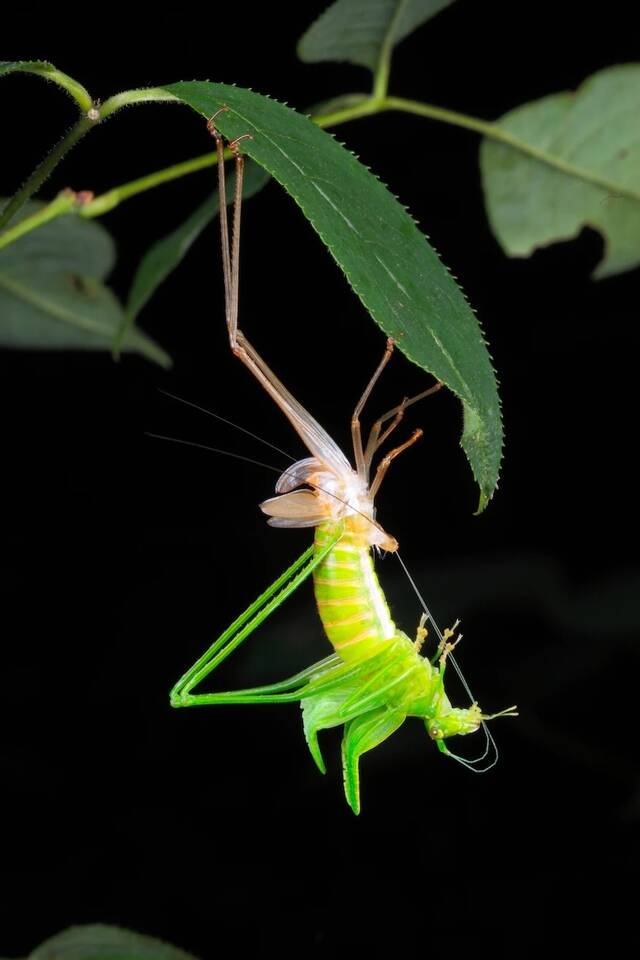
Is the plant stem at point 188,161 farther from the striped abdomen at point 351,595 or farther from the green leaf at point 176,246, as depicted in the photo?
the striped abdomen at point 351,595

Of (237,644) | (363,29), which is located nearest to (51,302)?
(363,29)

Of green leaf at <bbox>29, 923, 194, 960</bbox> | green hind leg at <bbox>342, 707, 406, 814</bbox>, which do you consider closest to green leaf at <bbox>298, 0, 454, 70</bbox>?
green hind leg at <bbox>342, 707, 406, 814</bbox>

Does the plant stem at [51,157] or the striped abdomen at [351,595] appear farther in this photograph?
the striped abdomen at [351,595]

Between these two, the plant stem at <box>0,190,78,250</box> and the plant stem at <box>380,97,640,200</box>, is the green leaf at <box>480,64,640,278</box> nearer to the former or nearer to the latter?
the plant stem at <box>380,97,640,200</box>

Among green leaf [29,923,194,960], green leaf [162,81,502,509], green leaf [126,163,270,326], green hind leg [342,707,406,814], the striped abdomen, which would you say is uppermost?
green leaf [126,163,270,326]

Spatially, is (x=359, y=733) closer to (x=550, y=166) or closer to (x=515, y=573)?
(x=550, y=166)

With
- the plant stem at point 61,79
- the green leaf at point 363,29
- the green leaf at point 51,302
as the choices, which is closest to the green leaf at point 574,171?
the green leaf at point 363,29

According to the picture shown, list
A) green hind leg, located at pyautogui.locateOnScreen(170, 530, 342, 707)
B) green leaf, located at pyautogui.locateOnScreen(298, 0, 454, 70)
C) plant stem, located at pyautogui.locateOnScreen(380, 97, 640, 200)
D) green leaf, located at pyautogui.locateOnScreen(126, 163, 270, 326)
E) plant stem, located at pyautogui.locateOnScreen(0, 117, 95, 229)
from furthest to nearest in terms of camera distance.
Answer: plant stem, located at pyautogui.locateOnScreen(380, 97, 640, 200), green leaf, located at pyautogui.locateOnScreen(298, 0, 454, 70), green leaf, located at pyautogui.locateOnScreen(126, 163, 270, 326), green hind leg, located at pyautogui.locateOnScreen(170, 530, 342, 707), plant stem, located at pyautogui.locateOnScreen(0, 117, 95, 229)
